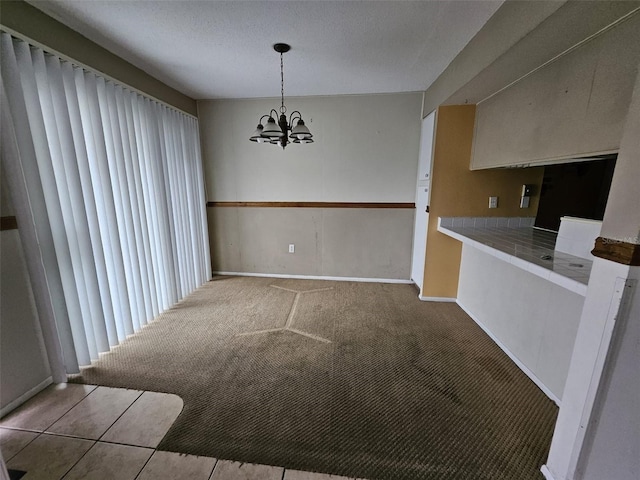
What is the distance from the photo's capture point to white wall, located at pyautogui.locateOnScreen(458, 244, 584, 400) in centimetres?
164

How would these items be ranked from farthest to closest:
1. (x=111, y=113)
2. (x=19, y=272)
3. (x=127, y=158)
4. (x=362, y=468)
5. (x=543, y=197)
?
1. (x=543, y=197)
2. (x=127, y=158)
3. (x=111, y=113)
4. (x=19, y=272)
5. (x=362, y=468)

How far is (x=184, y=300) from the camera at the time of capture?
3111 millimetres

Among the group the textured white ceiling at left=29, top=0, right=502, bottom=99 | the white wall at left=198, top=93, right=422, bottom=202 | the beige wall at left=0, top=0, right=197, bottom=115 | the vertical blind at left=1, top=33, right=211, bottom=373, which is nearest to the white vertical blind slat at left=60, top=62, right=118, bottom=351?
the vertical blind at left=1, top=33, right=211, bottom=373

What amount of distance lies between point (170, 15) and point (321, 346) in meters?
2.64

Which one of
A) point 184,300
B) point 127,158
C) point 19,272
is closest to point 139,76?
point 127,158

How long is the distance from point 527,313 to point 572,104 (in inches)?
56.5

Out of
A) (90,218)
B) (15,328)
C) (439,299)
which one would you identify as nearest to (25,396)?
(15,328)

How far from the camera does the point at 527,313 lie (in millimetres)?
1980

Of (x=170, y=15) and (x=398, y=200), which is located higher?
(x=170, y=15)

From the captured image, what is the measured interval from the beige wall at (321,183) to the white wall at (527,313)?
1.15m

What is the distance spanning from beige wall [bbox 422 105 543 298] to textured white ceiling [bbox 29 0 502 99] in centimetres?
54

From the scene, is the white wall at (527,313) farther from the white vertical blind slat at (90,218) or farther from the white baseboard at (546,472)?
the white vertical blind slat at (90,218)

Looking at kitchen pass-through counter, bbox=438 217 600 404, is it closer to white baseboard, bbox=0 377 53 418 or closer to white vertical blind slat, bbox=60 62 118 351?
white vertical blind slat, bbox=60 62 118 351

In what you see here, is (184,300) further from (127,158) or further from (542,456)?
(542,456)
